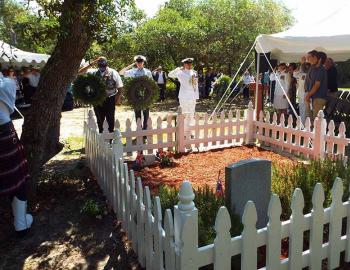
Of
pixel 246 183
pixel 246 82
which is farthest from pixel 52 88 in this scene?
pixel 246 82

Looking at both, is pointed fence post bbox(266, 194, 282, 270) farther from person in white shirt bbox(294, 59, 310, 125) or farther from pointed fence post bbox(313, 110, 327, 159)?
person in white shirt bbox(294, 59, 310, 125)

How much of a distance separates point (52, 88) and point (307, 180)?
3.11 m

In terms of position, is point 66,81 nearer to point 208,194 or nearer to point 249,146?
point 208,194

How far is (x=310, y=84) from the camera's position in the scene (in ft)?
28.2

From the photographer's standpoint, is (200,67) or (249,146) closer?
(249,146)

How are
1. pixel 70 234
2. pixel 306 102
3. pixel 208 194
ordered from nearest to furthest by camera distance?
pixel 208 194 < pixel 70 234 < pixel 306 102

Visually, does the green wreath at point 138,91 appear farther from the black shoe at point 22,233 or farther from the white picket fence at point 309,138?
the black shoe at point 22,233

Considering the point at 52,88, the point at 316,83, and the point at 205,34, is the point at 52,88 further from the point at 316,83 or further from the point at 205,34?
the point at 205,34

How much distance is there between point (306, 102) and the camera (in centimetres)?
879

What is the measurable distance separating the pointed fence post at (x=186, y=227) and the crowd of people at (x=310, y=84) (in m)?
6.31

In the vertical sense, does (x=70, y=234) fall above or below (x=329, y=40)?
below

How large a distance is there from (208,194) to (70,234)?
1.53 m

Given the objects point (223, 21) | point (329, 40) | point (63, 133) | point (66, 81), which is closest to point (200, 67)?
point (223, 21)

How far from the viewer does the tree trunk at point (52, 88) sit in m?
4.82
